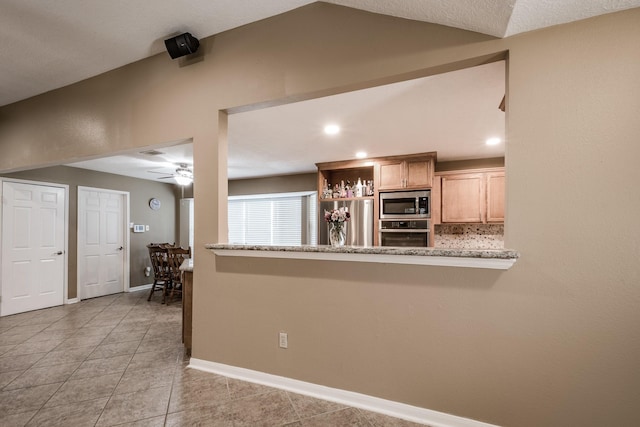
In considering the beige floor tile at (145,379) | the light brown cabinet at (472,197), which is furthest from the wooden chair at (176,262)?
the light brown cabinet at (472,197)

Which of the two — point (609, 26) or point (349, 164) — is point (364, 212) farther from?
point (609, 26)

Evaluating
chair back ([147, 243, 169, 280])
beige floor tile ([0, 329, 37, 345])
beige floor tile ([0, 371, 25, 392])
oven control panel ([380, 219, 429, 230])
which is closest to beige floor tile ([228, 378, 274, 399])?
beige floor tile ([0, 371, 25, 392])

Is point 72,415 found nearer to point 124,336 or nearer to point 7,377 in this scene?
point 7,377

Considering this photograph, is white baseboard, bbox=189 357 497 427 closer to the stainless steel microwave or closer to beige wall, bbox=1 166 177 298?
the stainless steel microwave

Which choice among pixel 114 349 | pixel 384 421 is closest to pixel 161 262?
pixel 114 349

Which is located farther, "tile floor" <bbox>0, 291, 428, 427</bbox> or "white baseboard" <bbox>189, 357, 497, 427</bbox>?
"tile floor" <bbox>0, 291, 428, 427</bbox>

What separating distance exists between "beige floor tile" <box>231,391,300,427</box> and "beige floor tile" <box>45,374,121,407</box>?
102 cm

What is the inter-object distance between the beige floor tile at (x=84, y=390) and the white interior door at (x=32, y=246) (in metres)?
3.32

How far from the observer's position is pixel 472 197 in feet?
15.0

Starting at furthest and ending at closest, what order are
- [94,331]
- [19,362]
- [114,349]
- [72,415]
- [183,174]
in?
[183,174] < [94,331] < [114,349] < [19,362] < [72,415]

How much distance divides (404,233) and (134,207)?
5.51 meters

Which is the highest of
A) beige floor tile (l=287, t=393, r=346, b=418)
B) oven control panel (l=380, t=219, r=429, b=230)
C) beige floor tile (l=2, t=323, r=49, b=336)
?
oven control panel (l=380, t=219, r=429, b=230)

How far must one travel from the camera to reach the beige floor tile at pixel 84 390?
2088 mm

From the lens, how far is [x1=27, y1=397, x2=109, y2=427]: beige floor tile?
6.00ft
